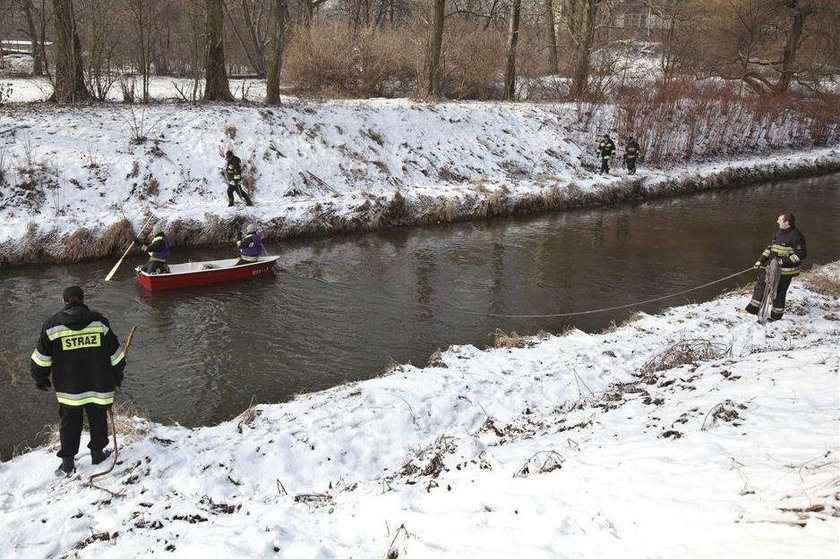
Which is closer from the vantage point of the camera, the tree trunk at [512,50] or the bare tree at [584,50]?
the tree trunk at [512,50]

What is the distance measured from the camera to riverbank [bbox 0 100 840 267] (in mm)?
15430

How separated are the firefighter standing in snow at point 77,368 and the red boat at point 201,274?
21.3 feet

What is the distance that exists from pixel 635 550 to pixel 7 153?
61.0 ft

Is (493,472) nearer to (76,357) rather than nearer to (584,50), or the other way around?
(76,357)

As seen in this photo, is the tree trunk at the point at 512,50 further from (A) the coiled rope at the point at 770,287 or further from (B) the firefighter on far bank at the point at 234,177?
(A) the coiled rope at the point at 770,287

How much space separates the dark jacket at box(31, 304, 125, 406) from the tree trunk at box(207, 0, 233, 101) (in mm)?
17396

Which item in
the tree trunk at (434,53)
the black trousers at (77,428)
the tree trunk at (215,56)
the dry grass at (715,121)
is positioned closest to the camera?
the black trousers at (77,428)

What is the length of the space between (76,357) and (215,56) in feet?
59.5

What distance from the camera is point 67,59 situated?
18.7 metres

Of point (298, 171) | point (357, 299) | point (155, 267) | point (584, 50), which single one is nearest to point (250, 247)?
point (155, 267)

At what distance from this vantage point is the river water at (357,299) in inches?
341

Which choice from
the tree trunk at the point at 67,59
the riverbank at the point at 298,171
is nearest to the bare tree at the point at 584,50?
the riverbank at the point at 298,171

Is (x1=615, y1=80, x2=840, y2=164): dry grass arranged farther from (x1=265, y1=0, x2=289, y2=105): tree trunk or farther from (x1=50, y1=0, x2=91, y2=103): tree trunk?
(x1=50, y1=0, x2=91, y2=103): tree trunk

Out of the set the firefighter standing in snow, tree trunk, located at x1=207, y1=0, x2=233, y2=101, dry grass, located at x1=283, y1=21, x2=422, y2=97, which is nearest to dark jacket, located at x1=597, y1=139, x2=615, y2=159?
dry grass, located at x1=283, y1=21, x2=422, y2=97
